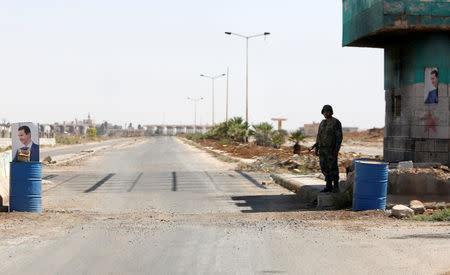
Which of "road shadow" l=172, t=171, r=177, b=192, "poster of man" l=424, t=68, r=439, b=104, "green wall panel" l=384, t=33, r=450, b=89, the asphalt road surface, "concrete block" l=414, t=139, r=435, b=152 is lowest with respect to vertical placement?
"road shadow" l=172, t=171, r=177, b=192

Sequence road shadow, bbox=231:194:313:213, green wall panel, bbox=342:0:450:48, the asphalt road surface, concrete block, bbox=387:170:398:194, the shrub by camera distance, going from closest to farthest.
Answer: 1. the asphalt road surface
2. concrete block, bbox=387:170:398:194
3. road shadow, bbox=231:194:313:213
4. green wall panel, bbox=342:0:450:48
5. the shrub

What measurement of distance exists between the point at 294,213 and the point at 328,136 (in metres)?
2.44

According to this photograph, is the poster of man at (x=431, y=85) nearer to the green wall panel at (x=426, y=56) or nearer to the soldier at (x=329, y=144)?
the green wall panel at (x=426, y=56)

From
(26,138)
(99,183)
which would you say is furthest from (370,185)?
(99,183)

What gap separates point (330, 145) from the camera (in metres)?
12.0

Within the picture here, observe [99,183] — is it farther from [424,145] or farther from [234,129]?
[234,129]

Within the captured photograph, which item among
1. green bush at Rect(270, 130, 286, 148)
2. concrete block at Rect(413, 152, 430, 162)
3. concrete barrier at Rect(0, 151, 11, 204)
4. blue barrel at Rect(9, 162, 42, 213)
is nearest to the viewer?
blue barrel at Rect(9, 162, 42, 213)

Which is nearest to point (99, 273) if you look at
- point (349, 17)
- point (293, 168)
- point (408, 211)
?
point (408, 211)

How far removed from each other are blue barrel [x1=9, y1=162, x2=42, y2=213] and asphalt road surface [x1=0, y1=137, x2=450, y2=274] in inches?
16.3

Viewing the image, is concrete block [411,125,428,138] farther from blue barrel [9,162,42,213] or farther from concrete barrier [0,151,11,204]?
concrete barrier [0,151,11,204]

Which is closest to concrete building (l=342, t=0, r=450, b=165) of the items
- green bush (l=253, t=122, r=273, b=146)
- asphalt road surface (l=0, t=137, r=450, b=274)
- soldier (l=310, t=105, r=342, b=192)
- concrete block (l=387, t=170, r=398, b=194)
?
concrete block (l=387, t=170, r=398, b=194)

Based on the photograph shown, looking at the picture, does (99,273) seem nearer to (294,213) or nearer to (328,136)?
(294,213)

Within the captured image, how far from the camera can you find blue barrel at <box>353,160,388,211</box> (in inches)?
393

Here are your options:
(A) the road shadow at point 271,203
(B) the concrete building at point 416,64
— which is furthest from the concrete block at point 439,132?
(A) the road shadow at point 271,203
